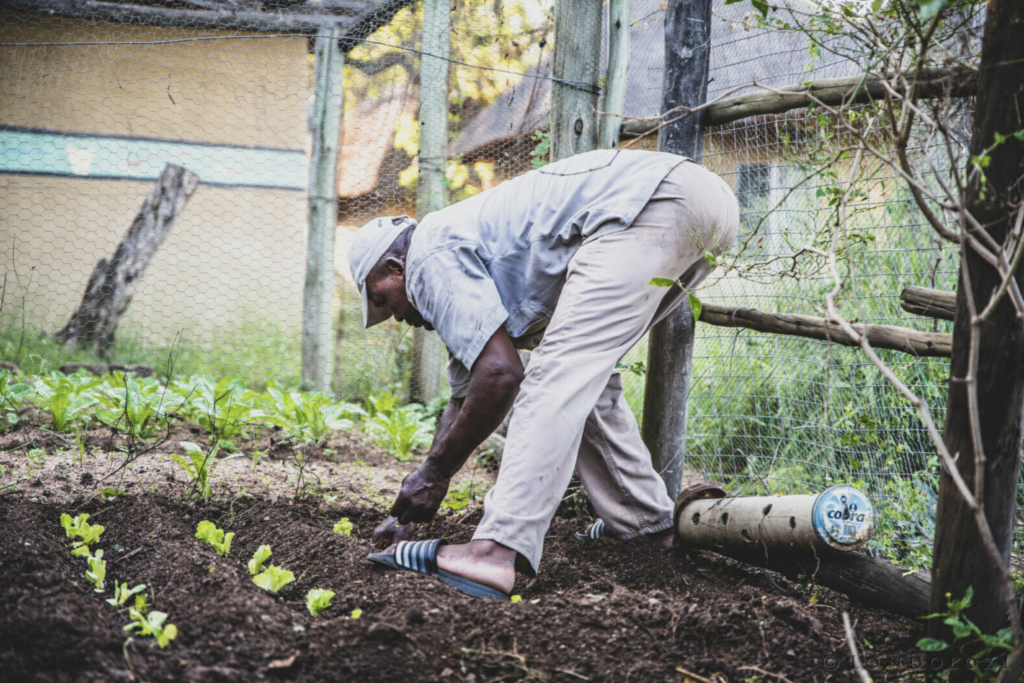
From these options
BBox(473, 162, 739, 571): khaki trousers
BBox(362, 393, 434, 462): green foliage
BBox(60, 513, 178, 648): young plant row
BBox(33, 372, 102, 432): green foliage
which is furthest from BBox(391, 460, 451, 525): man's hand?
BBox(33, 372, 102, 432): green foliage

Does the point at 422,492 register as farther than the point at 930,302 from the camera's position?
Yes

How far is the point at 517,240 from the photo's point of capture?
7.93ft

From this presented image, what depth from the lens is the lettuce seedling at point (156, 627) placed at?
5.04ft

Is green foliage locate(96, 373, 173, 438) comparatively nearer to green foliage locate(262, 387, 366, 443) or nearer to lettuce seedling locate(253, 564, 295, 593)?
green foliage locate(262, 387, 366, 443)

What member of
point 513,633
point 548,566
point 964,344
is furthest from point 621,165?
point 513,633

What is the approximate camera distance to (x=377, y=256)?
7.99ft

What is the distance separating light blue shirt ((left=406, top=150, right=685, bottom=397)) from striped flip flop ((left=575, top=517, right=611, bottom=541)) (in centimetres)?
77

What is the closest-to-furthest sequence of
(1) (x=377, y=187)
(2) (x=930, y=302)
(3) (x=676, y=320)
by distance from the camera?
1. (2) (x=930, y=302)
2. (3) (x=676, y=320)
3. (1) (x=377, y=187)

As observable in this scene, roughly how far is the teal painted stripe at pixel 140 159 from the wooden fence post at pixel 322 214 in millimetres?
1127

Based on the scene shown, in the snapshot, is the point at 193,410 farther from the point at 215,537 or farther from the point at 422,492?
the point at 422,492

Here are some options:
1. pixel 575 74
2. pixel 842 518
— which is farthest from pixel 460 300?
pixel 575 74

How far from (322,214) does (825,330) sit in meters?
3.91

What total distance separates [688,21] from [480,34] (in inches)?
69.0

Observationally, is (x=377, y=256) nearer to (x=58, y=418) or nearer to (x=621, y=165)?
(x=621, y=165)
